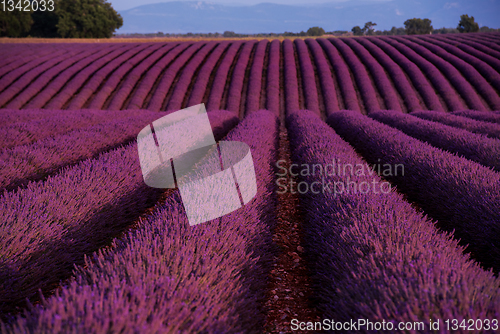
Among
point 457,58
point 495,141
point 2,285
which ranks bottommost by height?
point 2,285

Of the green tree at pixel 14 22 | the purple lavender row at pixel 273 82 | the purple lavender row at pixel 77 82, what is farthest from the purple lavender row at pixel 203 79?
the green tree at pixel 14 22

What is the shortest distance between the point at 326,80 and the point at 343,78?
3.34 ft

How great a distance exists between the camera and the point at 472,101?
42.8ft

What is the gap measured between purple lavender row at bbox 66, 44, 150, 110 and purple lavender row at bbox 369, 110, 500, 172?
14.1 metres

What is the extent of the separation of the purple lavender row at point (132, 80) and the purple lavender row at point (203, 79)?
3457 mm

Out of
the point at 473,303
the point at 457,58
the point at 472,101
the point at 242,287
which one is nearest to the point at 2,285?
the point at 242,287

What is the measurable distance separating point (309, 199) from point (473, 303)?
2134mm

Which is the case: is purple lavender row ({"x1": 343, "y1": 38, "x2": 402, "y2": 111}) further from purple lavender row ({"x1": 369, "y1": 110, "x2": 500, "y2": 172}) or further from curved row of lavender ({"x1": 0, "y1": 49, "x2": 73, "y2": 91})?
curved row of lavender ({"x1": 0, "y1": 49, "x2": 73, "y2": 91})

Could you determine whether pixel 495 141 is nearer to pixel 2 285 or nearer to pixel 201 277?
pixel 201 277

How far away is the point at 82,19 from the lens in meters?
34.5

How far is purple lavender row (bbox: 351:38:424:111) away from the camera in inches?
521

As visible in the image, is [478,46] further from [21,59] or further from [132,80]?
[21,59]

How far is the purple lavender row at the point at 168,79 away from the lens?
45.1 ft
